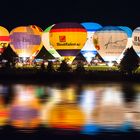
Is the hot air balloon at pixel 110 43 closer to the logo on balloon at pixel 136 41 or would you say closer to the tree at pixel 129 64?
the tree at pixel 129 64

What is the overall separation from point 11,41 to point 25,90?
98.1 feet

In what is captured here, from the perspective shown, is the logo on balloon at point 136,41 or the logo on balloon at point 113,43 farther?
the logo on balloon at point 136,41

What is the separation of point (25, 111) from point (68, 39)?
29.8 meters

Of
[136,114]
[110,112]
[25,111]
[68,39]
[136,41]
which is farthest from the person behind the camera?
[136,41]

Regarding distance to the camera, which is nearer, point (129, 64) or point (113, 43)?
point (129, 64)

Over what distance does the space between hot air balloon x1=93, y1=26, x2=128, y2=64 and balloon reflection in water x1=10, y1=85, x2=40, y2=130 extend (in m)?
25.4

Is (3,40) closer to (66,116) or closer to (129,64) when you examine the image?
(129,64)

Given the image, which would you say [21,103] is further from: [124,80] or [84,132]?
[124,80]

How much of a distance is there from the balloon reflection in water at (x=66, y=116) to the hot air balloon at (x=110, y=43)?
27959 mm

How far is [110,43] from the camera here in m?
44.5

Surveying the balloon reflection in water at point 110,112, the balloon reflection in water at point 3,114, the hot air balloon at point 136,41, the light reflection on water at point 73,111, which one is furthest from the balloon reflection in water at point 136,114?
the hot air balloon at point 136,41

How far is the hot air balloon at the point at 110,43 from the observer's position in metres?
44.6

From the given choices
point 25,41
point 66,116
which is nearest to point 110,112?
point 66,116

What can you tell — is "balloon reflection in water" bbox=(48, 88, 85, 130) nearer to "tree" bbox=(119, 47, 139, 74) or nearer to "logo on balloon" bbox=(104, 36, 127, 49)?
"tree" bbox=(119, 47, 139, 74)
